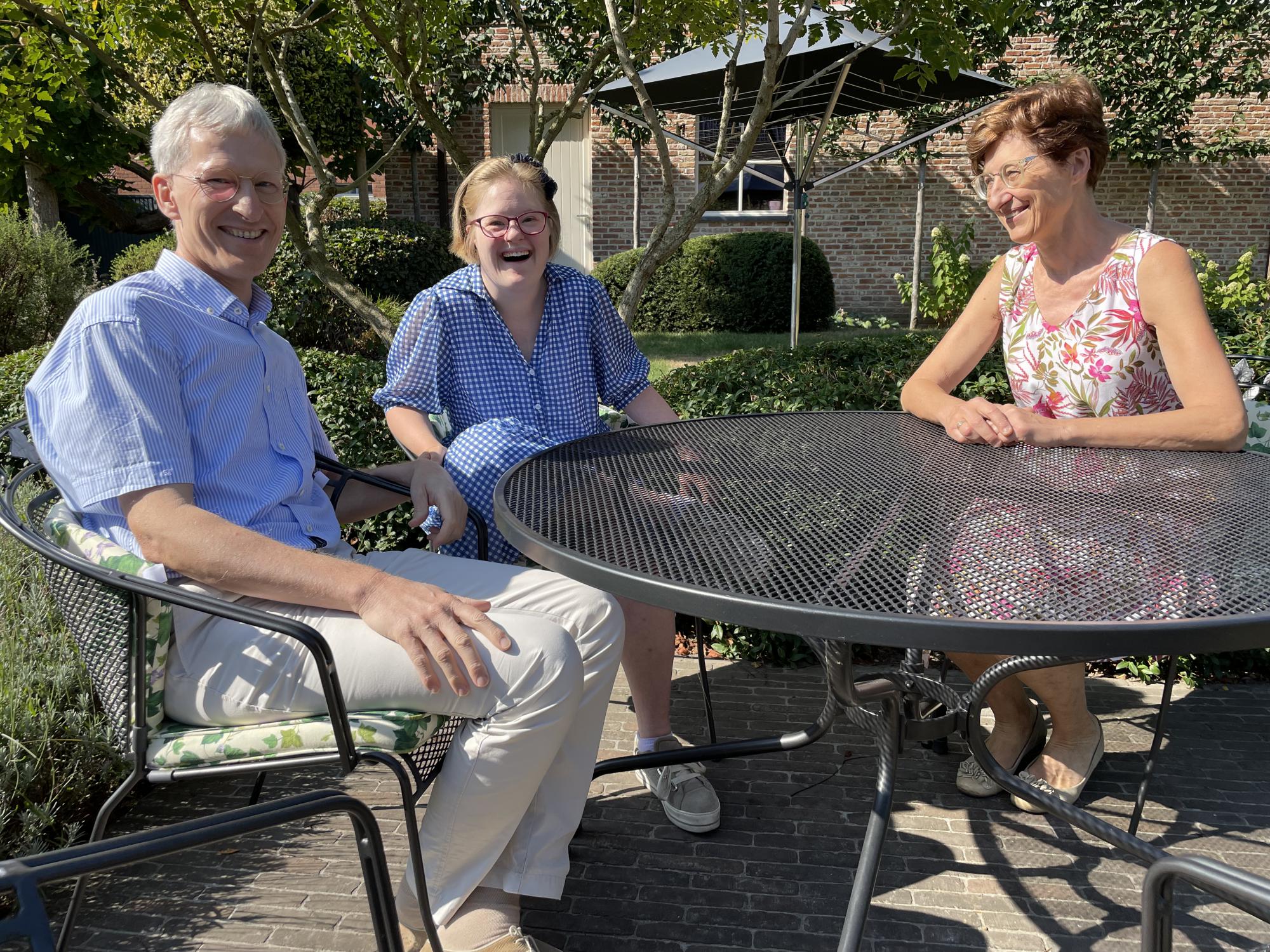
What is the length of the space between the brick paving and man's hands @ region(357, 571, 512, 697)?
2.34 ft

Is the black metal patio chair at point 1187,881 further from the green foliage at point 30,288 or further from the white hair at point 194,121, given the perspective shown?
the green foliage at point 30,288

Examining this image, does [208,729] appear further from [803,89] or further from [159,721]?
[803,89]

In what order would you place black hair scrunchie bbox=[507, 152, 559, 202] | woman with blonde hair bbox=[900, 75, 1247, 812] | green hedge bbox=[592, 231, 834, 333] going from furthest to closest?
1. green hedge bbox=[592, 231, 834, 333]
2. black hair scrunchie bbox=[507, 152, 559, 202]
3. woman with blonde hair bbox=[900, 75, 1247, 812]

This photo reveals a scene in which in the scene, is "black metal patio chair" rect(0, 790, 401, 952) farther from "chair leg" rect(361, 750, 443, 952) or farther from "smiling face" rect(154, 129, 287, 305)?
"smiling face" rect(154, 129, 287, 305)

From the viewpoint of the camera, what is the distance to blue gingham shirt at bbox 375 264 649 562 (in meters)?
2.25

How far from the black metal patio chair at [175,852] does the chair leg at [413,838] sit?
185 mm

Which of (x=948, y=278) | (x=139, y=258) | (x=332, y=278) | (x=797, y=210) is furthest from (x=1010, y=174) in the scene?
(x=139, y=258)

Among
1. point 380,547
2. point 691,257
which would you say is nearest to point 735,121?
point 691,257

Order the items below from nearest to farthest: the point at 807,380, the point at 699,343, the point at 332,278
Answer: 1. the point at 807,380
2. the point at 332,278
3. the point at 699,343

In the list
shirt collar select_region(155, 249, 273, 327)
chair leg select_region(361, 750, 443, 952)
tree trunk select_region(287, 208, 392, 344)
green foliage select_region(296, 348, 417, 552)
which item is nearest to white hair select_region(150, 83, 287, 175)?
shirt collar select_region(155, 249, 273, 327)

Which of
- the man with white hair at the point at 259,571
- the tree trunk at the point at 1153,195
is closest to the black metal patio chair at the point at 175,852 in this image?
the man with white hair at the point at 259,571

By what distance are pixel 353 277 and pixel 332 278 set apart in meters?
4.98

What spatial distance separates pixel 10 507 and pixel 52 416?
0.16 metres

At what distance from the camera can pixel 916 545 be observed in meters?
1.37
